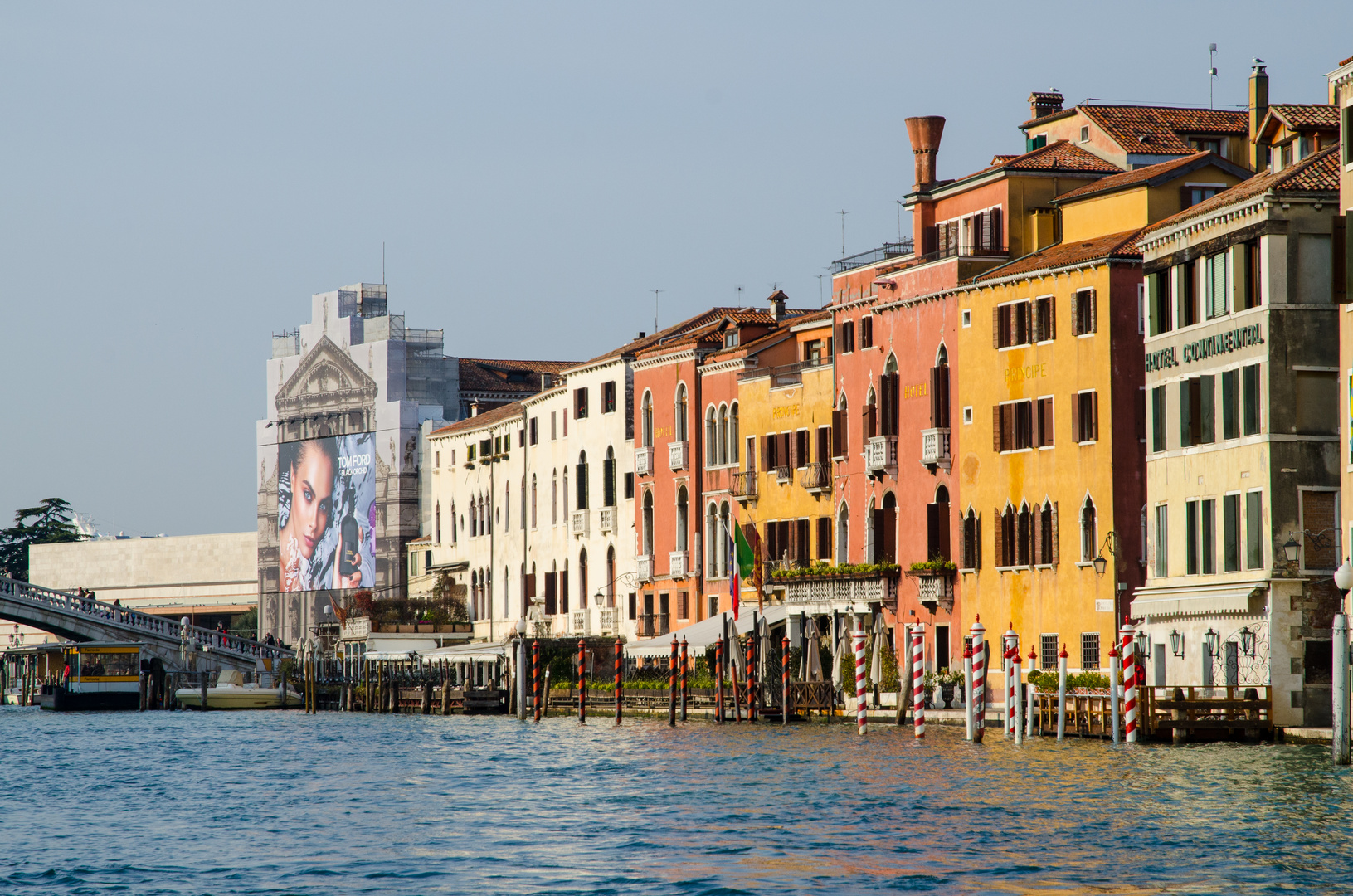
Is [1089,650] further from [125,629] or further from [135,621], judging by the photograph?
[135,621]

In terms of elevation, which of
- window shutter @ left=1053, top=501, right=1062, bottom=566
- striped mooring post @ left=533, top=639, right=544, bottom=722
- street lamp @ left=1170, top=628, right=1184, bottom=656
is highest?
window shutter @ left=1053, top=501, right=1062, bottom=566

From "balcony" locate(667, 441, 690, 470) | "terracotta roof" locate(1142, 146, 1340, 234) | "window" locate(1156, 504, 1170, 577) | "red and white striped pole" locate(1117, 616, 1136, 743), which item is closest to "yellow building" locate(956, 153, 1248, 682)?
"window" locate(1156, 504, 1170, 577)

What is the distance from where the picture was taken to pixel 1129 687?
34.5 metres

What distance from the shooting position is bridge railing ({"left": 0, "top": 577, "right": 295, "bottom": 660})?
76.6m

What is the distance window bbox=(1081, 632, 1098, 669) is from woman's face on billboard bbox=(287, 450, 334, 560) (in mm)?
57407

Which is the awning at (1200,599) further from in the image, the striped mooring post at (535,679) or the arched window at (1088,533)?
the striped mooring post at (535,679)

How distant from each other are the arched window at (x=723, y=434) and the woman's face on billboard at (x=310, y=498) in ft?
134

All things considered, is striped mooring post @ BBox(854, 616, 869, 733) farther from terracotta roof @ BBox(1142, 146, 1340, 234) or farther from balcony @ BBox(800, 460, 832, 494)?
terracotta roof @ BBox(1142, 146, 1340, 234)

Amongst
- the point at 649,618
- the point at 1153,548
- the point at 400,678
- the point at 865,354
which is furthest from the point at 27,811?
the point at 400,678

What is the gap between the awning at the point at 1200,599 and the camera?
36.5 meters

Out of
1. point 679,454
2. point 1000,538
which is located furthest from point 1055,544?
point 679,454

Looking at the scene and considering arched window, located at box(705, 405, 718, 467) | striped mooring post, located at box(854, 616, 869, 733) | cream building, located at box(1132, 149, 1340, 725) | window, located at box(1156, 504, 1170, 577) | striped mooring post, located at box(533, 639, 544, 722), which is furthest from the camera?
arched window, located at box(705, 405, 718, 467)

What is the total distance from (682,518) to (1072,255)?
61.4 ft

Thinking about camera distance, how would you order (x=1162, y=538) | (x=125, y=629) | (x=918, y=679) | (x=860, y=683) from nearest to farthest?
(x=918, y=679) → (x=1162, y=538) → (x=860, y=683) → (x=125, y=629)
